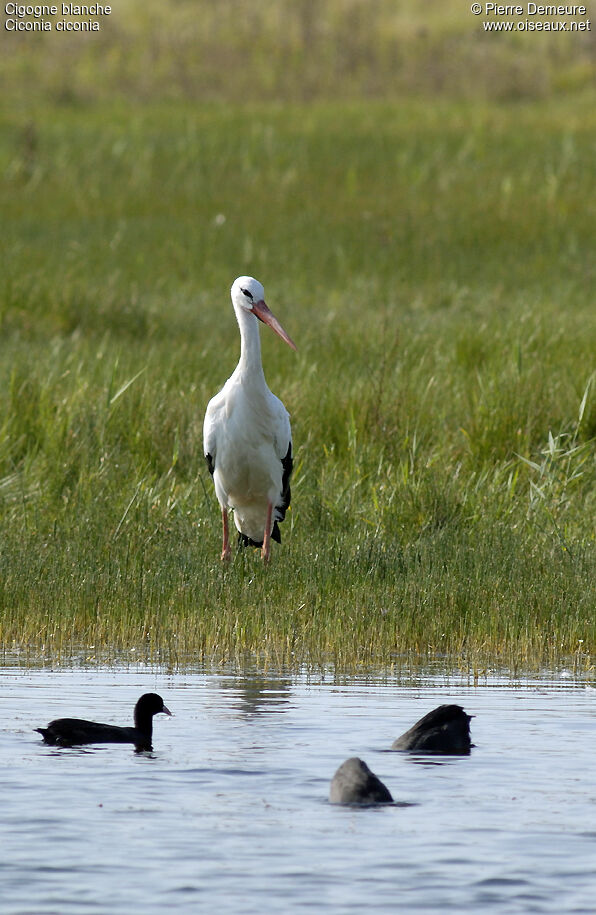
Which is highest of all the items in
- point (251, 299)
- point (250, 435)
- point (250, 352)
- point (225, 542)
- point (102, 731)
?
point (251, 299)

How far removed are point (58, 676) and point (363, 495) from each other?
4053 mm

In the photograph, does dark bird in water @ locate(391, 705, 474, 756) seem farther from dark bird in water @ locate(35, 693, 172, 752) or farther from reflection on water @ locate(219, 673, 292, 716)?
dark bird in water @ locate(35, 693, 172, 752)

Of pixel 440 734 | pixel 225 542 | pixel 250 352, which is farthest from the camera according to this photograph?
pixel 250 352

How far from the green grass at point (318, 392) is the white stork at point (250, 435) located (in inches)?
12.8

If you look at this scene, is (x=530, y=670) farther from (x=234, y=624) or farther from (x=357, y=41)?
(x=357, y=41)

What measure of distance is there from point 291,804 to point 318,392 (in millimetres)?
7742

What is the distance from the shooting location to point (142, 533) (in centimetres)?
1000

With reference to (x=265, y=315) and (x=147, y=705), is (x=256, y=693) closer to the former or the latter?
(x=147, y=705)

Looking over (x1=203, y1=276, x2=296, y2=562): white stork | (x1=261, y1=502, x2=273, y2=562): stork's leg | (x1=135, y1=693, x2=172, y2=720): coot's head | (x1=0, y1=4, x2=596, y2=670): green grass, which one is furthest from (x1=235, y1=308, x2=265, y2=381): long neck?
(x1=135, y1=693, x2=172, y2=720): coot's head

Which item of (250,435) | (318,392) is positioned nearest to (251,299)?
(250,435)

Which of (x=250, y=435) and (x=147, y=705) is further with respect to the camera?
(x=250, y=435)

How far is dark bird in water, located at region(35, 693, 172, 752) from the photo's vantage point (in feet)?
20.5

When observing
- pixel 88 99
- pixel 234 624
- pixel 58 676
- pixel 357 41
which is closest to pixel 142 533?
pixel 234 624

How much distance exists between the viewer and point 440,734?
20.1 feet
